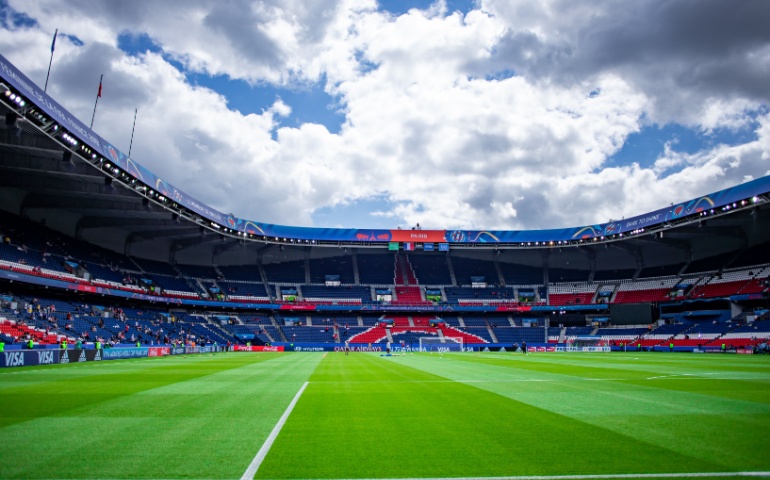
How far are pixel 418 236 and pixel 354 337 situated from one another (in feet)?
60.9

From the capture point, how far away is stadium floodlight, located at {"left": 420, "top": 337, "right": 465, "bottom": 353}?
208 feet

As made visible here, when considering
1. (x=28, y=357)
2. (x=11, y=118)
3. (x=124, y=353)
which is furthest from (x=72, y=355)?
(x=11, y=118)

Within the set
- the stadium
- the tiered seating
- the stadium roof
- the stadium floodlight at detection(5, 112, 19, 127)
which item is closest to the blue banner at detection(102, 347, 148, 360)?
the stadium

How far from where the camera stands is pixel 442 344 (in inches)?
2576

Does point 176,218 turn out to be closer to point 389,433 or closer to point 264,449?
point 389,433

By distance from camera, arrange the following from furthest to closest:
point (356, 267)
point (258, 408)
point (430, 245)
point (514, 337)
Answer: point (356, 267) → point (430, 245) → point (514, 337) → point (258, 408)

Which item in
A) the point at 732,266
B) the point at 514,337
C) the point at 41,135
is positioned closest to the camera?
the point at 41,135

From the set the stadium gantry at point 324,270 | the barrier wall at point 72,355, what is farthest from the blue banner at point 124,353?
the stadium gantry at point 324,270

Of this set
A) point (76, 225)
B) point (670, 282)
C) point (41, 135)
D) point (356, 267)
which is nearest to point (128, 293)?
point (76, 225)

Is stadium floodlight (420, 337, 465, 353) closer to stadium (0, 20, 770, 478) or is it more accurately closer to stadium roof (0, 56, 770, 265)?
stadium (0, 20, 770, 478)

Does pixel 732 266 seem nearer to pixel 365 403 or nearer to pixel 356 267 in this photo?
pixel 356 267

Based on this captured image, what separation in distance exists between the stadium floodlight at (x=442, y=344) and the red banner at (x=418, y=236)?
50.6ft

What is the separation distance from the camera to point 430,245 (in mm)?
73375

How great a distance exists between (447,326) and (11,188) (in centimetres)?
5535
